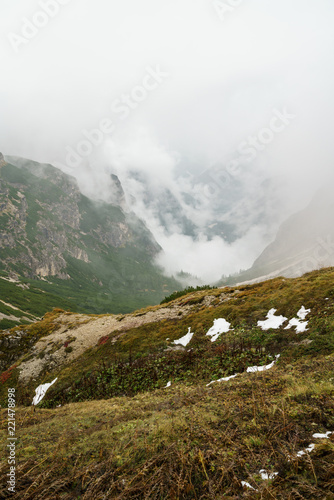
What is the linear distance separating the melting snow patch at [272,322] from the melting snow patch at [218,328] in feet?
12.3

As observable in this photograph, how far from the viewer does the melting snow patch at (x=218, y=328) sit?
81.4 feet

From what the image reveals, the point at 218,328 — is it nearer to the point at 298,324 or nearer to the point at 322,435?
the point at 298,324

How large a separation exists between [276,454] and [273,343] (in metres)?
14.0

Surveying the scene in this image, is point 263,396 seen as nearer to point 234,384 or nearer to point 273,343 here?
point 234,384

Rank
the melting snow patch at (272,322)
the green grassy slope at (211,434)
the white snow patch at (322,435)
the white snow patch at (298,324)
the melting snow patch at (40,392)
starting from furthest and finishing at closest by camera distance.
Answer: the melting snow patch at (40,392) < the melting snow patch at (272,322) < the white snow patch at (298,324) < the white snow patch at (322,435) < the green grassy slope at (211,434)

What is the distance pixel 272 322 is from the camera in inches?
882

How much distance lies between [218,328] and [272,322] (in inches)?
242

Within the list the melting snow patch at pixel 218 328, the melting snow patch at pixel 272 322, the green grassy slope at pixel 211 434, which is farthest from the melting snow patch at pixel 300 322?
the melting snow patch at pixel 218 328

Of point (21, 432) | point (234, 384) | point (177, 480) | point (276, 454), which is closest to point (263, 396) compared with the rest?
point (234, 384)

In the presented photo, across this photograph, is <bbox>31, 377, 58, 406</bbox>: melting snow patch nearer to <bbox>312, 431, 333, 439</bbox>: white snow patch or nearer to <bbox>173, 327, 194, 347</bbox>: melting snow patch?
<bbox>173, 327, 194, 347</bbox>: melting snow patch

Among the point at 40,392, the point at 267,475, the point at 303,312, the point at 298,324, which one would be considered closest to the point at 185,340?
the point at 298,324

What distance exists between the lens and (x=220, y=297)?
38.0 metres

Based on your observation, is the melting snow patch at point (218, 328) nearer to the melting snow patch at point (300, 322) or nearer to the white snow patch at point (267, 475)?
the melting snow patch at point (300, 322)

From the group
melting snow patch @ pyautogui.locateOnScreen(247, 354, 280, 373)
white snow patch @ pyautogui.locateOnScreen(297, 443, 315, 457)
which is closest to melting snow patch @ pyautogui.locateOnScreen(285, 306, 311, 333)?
melting snow patch @ pyautogui.locateOnScreen(247, 354, 280, 373)
